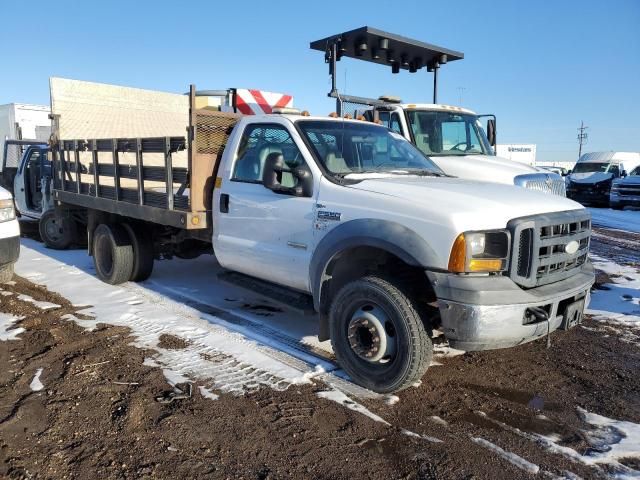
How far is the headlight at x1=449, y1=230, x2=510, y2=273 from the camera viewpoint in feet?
11.0

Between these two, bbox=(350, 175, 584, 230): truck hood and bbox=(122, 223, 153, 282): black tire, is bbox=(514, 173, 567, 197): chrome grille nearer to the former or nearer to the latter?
bbox=(350, 175, 584, 230): truck hood

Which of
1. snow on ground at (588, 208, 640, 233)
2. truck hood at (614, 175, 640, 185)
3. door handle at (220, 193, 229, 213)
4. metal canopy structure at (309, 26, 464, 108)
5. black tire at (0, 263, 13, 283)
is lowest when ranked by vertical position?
snow on ground at (588, 208, 640, 233)

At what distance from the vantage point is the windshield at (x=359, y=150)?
444cm

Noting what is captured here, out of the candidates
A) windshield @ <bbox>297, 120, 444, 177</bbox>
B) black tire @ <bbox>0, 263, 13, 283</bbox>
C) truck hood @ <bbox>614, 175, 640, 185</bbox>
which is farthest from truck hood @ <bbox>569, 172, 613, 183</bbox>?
black tire @ <bbox>0, 263, 13, 283</bbox>

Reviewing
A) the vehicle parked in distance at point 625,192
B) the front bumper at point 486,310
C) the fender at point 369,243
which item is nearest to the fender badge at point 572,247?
the front bumper at point 486,310

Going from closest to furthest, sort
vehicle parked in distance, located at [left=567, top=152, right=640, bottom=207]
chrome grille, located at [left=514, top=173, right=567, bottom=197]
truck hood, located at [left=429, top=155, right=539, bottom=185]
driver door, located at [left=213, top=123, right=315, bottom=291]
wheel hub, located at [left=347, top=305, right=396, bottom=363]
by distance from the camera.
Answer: wheel hub, located at [left=347, top=305, right=396, bottom=363]
driver door, located at [left=213, top=123, right=315, bottom=291]
chrome grille, located at [left=514, top=173, right=567, bottom=197]
truck hood, located at [left=429, top=155, right=539, bottom=185]
vehicle parked in distance, located at [left=567, top=152, right=640, bottom=207]

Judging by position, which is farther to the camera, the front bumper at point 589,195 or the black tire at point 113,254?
the front bumper at point 589,195

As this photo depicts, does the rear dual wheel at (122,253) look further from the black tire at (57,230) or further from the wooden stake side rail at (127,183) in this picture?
the black tire at (57,230)

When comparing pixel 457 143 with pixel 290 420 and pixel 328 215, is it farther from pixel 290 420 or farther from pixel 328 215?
pixel 290 420

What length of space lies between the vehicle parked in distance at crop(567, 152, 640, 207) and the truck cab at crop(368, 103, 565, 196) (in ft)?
52.6

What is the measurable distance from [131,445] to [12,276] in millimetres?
4864

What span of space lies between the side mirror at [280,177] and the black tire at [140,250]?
3028 millimetres

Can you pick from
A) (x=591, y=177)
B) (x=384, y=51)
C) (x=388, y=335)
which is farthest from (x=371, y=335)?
(x=591, y=177)

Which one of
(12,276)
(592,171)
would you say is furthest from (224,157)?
(592,171)
